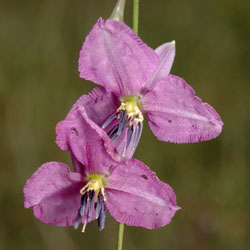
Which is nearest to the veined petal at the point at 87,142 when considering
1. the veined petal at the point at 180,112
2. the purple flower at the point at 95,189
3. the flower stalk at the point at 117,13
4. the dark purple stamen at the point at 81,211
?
the purple flower at the point at 95,189

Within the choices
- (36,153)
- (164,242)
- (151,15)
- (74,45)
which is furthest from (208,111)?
(151,15)

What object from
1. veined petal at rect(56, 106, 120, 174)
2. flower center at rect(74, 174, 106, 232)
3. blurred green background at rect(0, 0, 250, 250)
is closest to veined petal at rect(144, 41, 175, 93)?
veined petal at rect(56, 106, 120, 174)

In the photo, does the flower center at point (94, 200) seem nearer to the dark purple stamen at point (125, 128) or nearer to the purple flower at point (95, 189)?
the purple flower at point (95, 189)

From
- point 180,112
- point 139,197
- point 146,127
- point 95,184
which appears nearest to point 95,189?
point 95,184

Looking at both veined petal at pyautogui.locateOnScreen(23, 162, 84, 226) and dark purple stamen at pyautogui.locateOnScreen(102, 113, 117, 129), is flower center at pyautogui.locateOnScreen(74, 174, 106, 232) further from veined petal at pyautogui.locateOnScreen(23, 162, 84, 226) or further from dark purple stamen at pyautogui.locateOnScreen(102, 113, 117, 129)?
dark purple stamen at pyautogui.locateOnScreen(102, 113, 117, 129)
